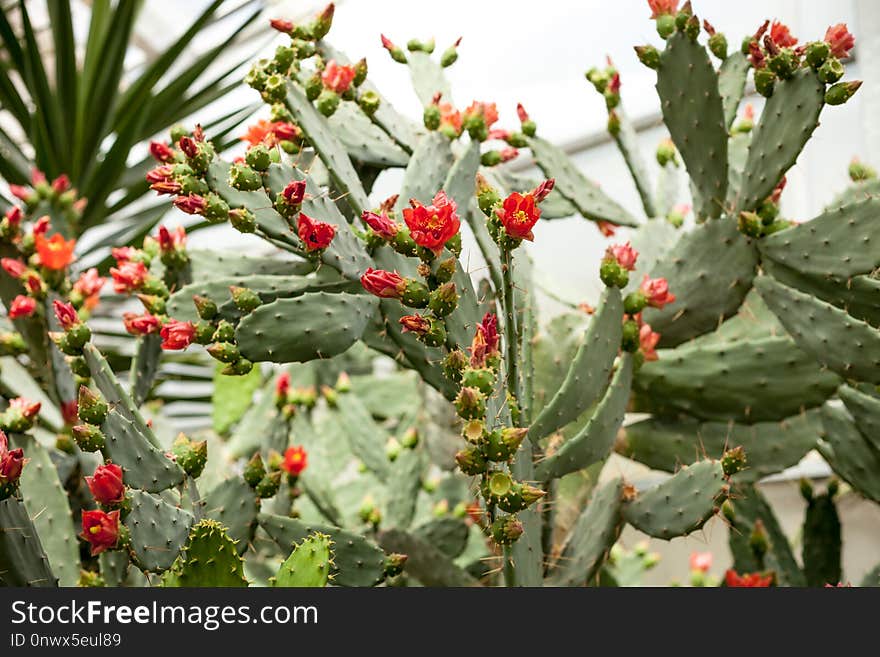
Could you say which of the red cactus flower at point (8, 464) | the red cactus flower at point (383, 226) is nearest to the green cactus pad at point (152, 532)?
the red cactus flower at point (8, 464)

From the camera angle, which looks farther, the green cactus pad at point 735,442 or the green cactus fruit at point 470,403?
the green cactus pad at point 735,442

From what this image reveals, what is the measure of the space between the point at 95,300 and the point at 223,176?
401mm

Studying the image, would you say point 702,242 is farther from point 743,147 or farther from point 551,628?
point 551,628

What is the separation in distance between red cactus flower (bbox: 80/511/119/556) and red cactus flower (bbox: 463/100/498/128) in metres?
0.68

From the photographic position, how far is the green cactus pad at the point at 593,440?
103 centimetres

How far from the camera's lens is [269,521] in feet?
3.37

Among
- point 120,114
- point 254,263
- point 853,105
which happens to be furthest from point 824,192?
point 120,114

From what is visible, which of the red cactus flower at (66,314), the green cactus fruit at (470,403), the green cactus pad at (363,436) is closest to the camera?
the green cactus fruit at (470,403)

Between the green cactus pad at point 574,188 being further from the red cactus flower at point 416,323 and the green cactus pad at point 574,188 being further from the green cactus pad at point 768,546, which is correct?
the red cactus flower at point 416,323

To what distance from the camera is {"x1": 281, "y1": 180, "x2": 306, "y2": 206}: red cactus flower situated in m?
0.84

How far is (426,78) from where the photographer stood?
4.42ft

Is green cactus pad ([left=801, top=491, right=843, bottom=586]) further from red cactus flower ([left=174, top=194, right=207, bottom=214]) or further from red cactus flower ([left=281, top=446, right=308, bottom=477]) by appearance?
red cactus flower ([left=174, top=194, right=207, bottom=214])

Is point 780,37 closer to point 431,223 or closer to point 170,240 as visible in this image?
point 431,223

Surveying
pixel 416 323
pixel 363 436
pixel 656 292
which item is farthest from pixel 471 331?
pixel 363 436
